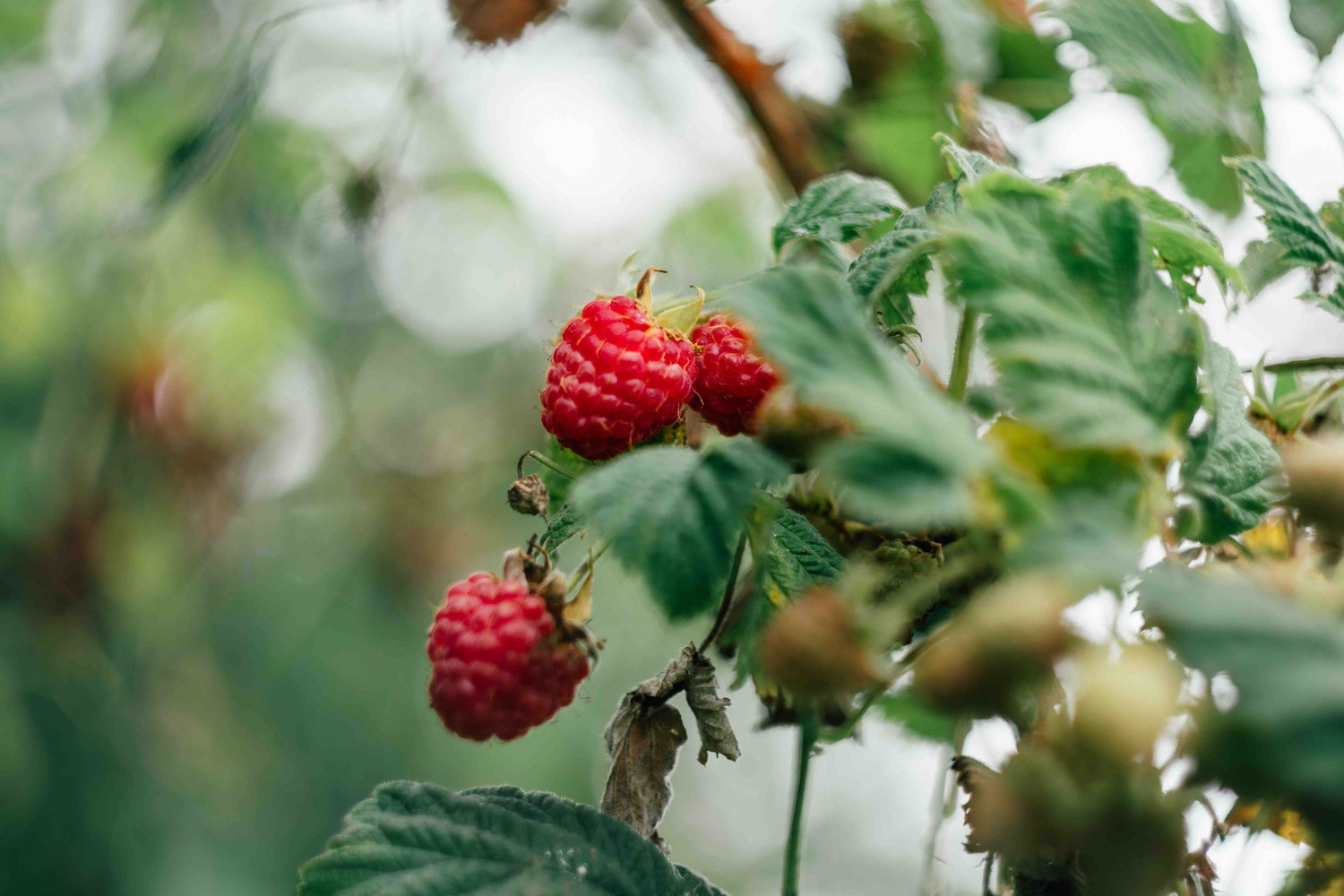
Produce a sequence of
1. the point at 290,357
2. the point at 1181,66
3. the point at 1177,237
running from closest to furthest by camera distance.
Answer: the point at 1177,237, the point at 1181,66, the point at 290,357

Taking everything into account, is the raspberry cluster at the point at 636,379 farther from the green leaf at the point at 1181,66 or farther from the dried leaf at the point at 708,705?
the green leaf at the point at 1181,66

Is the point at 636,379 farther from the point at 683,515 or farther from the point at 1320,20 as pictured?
the point at 1320,20

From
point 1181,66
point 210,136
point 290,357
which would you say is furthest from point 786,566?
point 290,357

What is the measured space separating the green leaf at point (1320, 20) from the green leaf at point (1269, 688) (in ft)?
2.20

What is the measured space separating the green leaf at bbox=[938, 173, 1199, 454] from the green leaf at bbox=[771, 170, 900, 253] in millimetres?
116

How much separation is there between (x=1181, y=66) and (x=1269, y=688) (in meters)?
0.68

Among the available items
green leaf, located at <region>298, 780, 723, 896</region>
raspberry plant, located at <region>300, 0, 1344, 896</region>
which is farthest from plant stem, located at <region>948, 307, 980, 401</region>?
green leaf, located at <region>298, 780, 723, 896</region>

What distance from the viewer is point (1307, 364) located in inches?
20.0

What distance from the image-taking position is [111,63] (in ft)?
6.24

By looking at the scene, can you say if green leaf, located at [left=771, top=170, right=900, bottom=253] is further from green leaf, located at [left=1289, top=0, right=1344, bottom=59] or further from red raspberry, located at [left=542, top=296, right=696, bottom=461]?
green leaf, located at [left=1289, top=0, right=1344, bottom=59]

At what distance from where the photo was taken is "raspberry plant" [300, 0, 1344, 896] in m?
0.24

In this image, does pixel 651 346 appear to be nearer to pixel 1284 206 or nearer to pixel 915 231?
pixel 915 231

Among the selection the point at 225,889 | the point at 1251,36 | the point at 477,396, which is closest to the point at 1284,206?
the point at 1251,36

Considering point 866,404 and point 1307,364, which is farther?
point 1307,364
